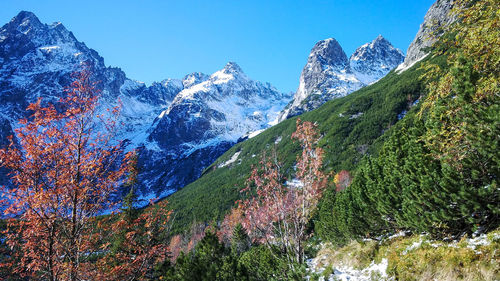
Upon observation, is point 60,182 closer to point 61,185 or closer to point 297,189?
point 61,185

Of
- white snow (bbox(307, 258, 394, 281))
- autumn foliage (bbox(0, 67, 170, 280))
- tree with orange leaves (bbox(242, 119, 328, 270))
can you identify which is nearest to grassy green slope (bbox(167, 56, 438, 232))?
white snow (bbox(307, 258, 394, 281))

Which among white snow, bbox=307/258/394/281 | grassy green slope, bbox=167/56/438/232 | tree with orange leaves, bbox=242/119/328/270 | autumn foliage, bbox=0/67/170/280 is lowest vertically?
white snow, bbox=307/258/394/281

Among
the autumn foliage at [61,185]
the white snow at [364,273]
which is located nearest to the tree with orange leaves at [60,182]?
the autumn foliage at [61,185]

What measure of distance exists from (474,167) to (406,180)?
11.6ft

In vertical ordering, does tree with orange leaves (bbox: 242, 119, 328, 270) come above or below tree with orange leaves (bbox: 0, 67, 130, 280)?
below

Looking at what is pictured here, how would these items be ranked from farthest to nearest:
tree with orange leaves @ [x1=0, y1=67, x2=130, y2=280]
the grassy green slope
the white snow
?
the grassy green slope < the white snow < tree with orange leaves @ [x1=0, y1=67, x2=130, y2=280]

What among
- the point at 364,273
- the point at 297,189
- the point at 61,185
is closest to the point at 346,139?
the point at 364,273

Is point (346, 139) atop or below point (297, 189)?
atop

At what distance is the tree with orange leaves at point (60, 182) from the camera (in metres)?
6.38

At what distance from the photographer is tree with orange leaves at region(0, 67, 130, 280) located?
638cm

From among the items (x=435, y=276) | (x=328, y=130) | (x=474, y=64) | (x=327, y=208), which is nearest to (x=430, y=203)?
(x=435, y=276)

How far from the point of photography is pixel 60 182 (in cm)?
684

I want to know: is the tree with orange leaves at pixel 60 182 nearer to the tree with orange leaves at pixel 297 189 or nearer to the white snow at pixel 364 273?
the tree with orange leaves at pixel 297 189

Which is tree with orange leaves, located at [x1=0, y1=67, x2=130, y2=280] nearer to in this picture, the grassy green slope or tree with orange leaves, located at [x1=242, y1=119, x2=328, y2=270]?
tree with orange leaves, located at [x1=242, y1=119, x2=328, y2=270]
